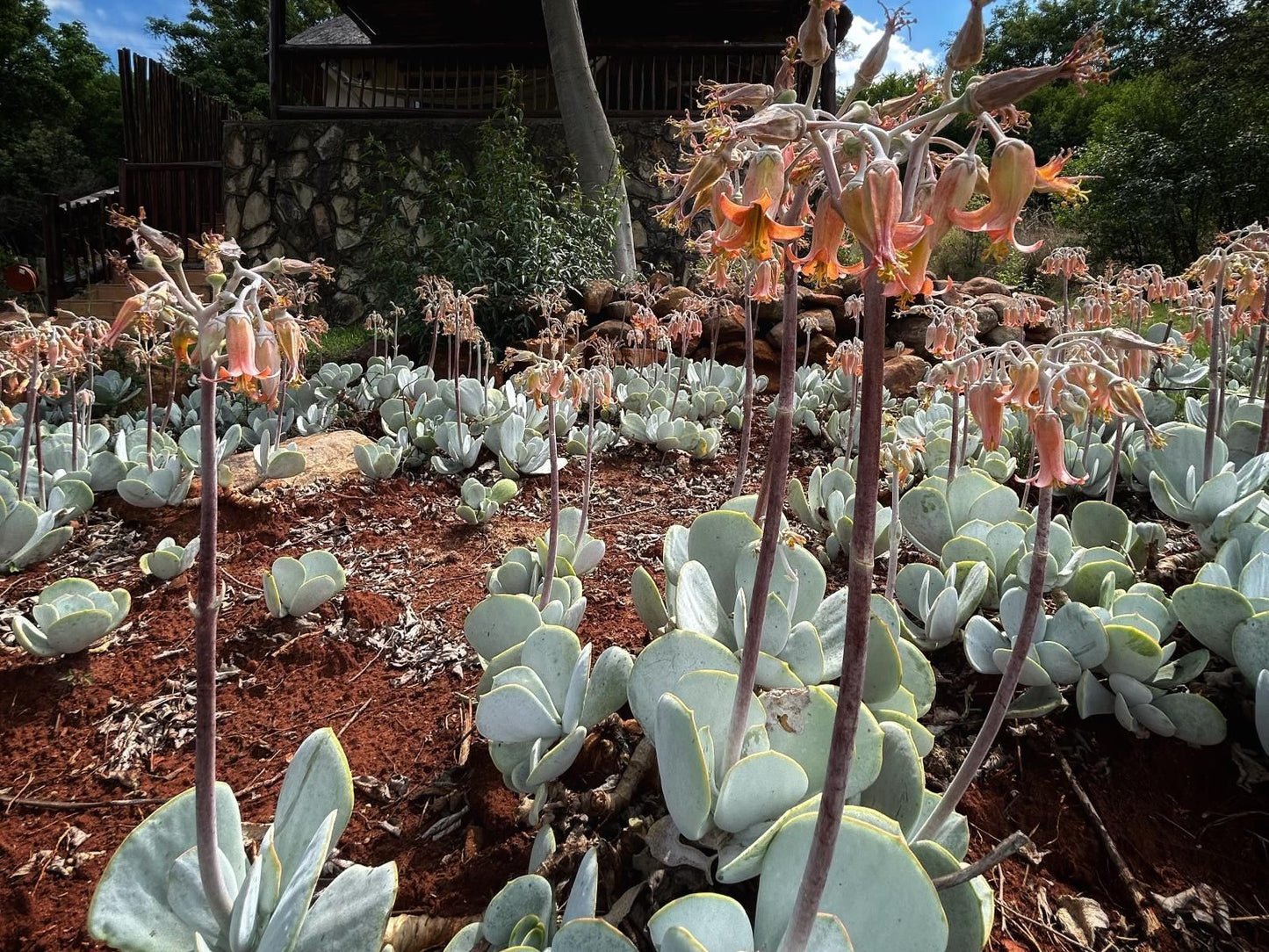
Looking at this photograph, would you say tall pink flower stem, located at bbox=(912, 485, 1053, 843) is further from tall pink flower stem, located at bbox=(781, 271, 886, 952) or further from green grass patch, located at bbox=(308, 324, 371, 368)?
green grass patch, located at bbox=(308, 324, 371, 368)

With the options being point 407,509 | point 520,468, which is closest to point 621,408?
point 520,468

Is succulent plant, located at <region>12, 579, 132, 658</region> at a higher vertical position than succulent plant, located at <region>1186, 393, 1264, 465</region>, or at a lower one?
lower

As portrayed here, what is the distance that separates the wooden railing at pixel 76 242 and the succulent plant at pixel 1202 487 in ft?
34.4

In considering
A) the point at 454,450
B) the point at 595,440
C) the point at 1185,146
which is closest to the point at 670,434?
the point at 595,440

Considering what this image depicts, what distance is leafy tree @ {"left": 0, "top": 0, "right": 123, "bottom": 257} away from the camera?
21469 mm

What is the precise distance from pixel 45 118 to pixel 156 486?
32.0 m

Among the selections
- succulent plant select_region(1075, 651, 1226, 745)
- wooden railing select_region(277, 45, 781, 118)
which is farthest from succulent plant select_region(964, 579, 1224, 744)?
wooden railing select_region(277, 45, 781, 118)

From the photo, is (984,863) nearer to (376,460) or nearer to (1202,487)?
(1202,487)

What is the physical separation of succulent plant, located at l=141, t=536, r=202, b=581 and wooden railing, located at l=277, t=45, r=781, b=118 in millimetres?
8485

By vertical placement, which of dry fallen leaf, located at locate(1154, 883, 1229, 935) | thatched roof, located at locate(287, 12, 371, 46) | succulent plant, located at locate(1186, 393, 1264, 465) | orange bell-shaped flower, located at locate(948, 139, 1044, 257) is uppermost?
thatched roof, located at locate(287, 12, 371, 46)

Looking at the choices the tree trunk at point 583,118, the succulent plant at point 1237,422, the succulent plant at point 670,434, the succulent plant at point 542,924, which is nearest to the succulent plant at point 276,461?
the succulent plant at point 670,434

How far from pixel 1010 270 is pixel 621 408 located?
1236cm

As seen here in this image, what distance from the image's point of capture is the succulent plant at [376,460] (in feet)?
11.5

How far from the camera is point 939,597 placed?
5.65 ft
